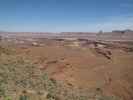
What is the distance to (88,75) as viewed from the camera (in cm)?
1739

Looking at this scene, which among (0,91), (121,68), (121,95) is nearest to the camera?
(0,91)

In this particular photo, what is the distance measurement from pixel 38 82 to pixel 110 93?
531cm

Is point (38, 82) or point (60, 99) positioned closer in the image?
point (60, 99)

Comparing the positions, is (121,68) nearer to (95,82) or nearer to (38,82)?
(95,82)

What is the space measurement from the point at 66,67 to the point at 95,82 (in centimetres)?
360

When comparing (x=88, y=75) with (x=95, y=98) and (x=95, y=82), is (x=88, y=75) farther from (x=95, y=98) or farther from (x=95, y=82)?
(x=95, y=98)

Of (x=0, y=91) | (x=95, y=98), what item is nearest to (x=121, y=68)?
(x=95, y=98)

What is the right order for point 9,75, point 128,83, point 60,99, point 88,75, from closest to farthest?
1. point 60,99
2. point 9,75
3. point 128,83
4. point 88,75

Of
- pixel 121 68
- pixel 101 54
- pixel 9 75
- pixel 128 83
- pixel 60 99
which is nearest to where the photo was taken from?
pixel 60 99

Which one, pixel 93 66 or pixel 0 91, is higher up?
pixel 0 91

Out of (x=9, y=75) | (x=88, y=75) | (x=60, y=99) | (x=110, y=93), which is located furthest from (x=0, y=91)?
(x=88, y=75)

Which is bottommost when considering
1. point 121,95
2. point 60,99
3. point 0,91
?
point 121,95

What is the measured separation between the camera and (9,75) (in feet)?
34.4

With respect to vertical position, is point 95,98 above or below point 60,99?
below
